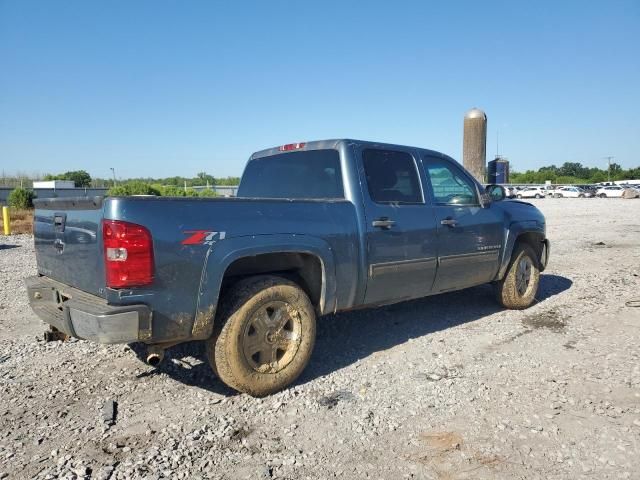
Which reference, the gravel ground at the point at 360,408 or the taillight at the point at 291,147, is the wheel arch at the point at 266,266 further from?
the taillight at the point at 291,147

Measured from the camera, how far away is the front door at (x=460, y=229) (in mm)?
4668

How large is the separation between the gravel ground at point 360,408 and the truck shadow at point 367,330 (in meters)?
0.02

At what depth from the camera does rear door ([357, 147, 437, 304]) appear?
404 centimetres

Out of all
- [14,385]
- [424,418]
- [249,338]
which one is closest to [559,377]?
[424,418]

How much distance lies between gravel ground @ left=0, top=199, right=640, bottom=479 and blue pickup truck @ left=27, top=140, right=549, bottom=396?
0.45 m

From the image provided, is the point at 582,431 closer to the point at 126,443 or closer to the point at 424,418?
the point at 424,418

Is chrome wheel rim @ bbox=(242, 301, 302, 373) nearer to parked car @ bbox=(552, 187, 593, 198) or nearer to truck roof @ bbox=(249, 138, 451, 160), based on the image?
truck roof @ bbox=(249, 138, 451, 160)

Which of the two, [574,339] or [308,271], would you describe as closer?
[308,271]

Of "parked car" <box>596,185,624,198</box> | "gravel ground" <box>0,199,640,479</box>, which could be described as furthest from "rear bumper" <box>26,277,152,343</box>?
"parked car" <box>596,185,624,198</box>

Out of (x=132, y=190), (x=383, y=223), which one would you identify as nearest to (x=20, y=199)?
(x=132, y=190)

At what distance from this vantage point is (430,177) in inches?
187

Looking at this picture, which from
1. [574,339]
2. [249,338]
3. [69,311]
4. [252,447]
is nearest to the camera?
[252,447]

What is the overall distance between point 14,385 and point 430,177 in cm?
406

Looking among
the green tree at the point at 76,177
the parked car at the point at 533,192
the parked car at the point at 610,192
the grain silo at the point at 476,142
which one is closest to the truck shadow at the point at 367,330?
the grain silo at the point at 476,142
